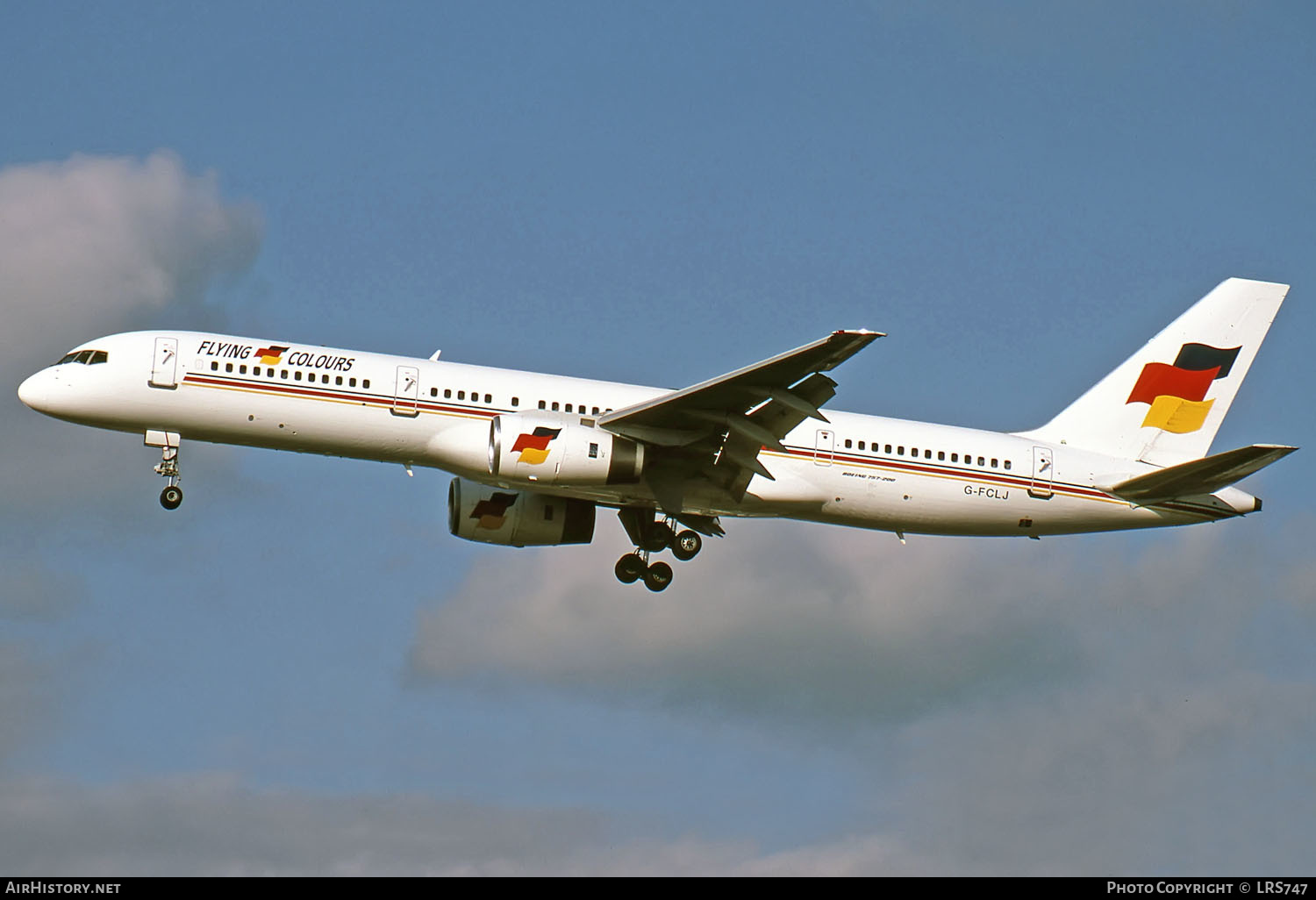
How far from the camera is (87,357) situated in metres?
39.7

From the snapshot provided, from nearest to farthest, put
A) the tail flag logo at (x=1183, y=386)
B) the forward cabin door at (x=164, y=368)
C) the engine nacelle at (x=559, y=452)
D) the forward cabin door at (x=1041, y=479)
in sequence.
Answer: the engine nacelle at (x=559, y=452) → the forward cabin door at (x=164, y=368) → the forward cabin door at (x=1041, y=479) → the tail flag logo at (x=1183, y=386)

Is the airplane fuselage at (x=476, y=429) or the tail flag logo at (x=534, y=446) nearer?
the tail flag logo at (x=534, y=446)

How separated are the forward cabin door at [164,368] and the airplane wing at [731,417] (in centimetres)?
1006

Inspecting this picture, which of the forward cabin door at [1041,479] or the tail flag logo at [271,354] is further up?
the tail flag logo at [271,354]

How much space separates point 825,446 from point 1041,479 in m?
5.92

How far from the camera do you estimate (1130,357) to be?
4744 centimetres

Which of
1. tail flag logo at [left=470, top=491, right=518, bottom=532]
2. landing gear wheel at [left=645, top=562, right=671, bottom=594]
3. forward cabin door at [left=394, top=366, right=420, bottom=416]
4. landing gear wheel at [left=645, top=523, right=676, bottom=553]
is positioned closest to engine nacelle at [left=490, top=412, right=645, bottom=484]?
forward cabin door at [left=394, top=366, right=420, bottom=416]

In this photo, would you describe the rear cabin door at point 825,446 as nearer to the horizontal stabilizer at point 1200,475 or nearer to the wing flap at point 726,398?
the wing flap at point 726,398

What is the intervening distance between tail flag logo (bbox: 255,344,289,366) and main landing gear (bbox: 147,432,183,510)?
9.13 feet

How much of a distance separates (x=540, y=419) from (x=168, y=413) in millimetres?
8761

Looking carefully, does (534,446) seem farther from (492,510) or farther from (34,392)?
(34,392)

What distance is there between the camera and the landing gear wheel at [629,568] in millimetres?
44219

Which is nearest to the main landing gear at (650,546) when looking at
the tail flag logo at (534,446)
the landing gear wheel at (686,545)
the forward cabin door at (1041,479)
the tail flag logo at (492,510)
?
the landing gear wheel at (686,545)

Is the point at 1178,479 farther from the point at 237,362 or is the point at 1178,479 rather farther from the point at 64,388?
the point at 64,388
